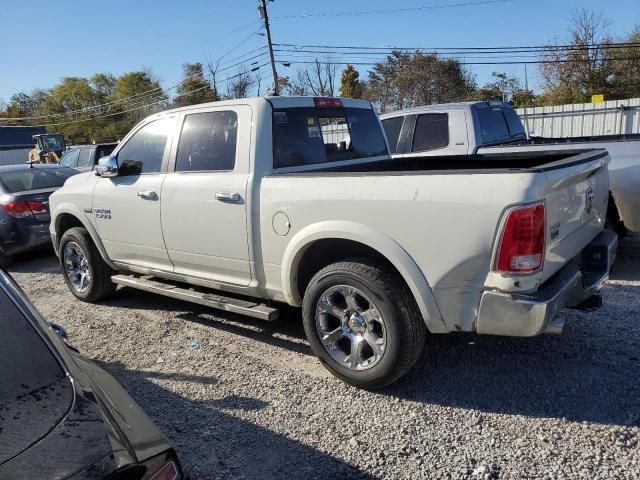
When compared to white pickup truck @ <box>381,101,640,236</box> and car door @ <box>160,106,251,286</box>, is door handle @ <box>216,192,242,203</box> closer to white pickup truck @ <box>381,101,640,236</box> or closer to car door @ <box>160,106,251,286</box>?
car door @ <box>160,106,251,286</box>

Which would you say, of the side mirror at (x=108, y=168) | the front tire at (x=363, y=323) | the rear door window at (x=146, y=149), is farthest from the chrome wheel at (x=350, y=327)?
the side mirror at (x=108, y=168)

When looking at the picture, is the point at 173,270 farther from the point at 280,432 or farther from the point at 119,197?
the point at 280,432

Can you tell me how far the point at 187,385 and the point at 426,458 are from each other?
5.93ft

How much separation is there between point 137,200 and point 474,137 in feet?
14.7

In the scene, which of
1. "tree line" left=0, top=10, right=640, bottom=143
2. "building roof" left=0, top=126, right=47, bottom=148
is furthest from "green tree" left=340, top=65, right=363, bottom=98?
"building roof" left=0, top=126, right=47, bottom=148

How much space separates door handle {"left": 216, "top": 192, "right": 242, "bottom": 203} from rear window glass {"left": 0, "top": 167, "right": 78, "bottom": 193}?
5471 mm

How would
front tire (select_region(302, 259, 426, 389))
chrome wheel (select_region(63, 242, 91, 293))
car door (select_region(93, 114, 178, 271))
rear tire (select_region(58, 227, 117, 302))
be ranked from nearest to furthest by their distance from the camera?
front tire (select_region(302, 259, 426, 389)) < car door (select_region(93, 114, 178, 271)) < rear tire (select_region(58, 227, 117, 302)) < chrome wheel (select_region(63, 242, 91, 293))

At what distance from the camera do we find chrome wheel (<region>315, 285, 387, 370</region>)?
330 cm

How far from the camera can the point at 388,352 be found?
3.20m

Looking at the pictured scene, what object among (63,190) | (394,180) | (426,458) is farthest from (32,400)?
(63,190)

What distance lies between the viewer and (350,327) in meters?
3.42

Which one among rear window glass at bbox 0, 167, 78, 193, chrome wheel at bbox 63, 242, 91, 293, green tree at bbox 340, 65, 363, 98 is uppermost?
green tree at bbox 340, 65, 363, 98

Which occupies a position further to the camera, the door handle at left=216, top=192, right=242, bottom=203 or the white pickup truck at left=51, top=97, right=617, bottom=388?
the door handle at left=216, top=192, right=242, bottom=203

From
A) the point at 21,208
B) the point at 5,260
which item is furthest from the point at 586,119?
the point at 5,260
